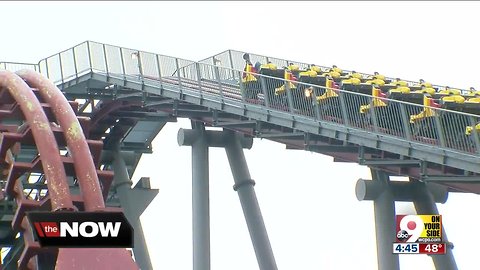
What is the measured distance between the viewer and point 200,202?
6122cm

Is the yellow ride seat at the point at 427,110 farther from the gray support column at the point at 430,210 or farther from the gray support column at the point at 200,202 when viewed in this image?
the gray support column at the point at 200,202

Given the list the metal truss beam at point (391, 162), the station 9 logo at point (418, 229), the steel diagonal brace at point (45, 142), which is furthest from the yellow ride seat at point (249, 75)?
the steel diagonal brace at point (45, 142)

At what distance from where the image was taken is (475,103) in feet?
147

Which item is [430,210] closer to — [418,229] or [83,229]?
[418,229]

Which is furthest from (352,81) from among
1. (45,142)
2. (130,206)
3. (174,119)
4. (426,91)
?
(130,206)

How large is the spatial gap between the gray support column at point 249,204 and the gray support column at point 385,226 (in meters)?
Result: 9.74

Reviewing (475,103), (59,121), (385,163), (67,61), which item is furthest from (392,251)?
(67,61)

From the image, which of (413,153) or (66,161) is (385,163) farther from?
(66,161)

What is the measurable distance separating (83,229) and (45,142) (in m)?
10.1

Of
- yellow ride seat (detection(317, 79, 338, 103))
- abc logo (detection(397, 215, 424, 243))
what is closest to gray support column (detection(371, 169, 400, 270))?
abc logo (detection(397, 215, 424, 243))

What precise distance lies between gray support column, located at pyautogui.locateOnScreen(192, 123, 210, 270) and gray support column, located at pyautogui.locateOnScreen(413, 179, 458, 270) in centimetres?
1001

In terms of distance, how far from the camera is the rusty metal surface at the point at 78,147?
48000 millimetres

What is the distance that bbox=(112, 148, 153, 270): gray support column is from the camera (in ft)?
221

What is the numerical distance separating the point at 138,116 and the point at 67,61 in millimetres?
4709
